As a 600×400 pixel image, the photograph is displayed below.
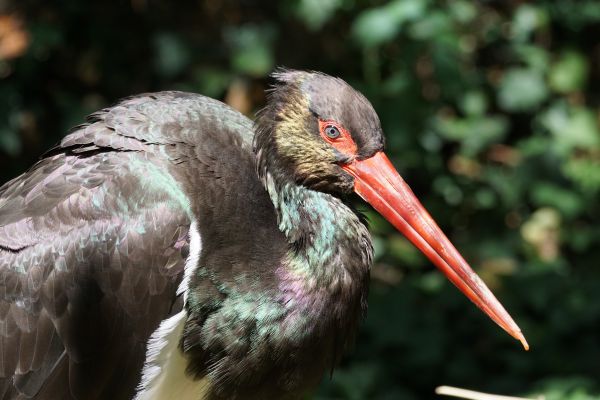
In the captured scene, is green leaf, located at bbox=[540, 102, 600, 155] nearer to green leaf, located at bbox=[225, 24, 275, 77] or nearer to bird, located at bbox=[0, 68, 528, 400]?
green leaf, located at bbox=[225, 24, 275, 77]

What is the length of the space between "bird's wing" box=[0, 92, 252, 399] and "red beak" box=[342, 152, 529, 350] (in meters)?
0.56

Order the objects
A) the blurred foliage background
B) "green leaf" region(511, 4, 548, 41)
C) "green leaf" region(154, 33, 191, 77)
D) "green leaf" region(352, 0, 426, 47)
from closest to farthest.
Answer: the blurred foliage background < "green leaf" region(352, 0, 426, 47) < "green leaf" region(154, 33, 191, 77) < "green leaf" region(511, 4, 548, 41)

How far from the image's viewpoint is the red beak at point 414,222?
126 inches

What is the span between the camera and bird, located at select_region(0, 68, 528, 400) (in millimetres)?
3035

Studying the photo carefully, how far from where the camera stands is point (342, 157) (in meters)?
3.19

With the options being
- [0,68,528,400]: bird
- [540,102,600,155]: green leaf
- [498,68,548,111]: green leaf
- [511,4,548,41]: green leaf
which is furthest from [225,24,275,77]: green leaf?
[0,68,528,400]: bird

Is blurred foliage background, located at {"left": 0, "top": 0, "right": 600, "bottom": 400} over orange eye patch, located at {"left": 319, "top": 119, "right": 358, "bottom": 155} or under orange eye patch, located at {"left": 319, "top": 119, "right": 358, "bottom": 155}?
under

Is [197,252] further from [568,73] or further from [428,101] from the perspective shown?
[568,73]

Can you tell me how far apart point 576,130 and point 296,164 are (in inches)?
110

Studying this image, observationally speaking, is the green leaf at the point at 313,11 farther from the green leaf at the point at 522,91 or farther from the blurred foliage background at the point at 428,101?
the green leaf at the point at 522,91

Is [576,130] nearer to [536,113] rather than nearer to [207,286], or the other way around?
[536,113]

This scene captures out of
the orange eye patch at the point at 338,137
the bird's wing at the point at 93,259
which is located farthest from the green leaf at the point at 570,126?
the bird's wing at the point at 93,259

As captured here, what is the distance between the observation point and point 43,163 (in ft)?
10.6

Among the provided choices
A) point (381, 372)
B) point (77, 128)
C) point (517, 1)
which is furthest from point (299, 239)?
point (517, 1)
